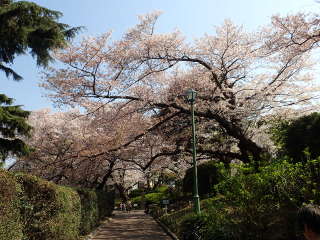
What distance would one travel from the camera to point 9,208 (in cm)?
649

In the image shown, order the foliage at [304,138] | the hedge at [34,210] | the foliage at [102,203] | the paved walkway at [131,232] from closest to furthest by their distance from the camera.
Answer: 1. the hedge at [34,210]
2. the foliage at [304,138]
3. the paved walkway at [131,232]
4. the foliage at [102,203]

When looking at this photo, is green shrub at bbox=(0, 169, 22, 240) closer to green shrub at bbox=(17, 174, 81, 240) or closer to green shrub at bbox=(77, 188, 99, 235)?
green shrub at bbox=(17, 174, 81, 240)

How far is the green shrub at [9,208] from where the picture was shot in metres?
6.10

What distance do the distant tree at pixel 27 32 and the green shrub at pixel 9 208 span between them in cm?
1113

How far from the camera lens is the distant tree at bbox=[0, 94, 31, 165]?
16.2m

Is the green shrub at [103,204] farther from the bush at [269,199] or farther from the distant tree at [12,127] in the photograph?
the bush at [269,199]

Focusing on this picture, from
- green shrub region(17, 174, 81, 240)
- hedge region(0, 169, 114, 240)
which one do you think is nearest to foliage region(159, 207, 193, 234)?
hedge region(0, 169, 114, 240)

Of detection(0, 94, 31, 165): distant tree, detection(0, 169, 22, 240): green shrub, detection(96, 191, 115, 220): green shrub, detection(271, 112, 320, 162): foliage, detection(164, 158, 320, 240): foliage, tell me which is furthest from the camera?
detection(96, 191, 115, 220): green shrub

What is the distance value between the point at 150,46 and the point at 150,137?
215 inches

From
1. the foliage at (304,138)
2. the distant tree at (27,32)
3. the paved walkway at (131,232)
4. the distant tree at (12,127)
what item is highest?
the distant tree at (27,32)

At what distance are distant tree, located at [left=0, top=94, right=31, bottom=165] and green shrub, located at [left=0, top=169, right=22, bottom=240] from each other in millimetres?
9940

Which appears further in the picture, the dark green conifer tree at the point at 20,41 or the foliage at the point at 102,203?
the foliage at the point at 102,203

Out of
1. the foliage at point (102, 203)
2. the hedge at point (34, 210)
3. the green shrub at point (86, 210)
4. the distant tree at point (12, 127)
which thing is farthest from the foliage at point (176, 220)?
the distant tree at point (12, 127)

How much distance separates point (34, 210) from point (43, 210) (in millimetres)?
316
